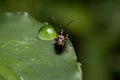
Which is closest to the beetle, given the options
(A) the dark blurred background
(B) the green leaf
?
(B) the green leaf

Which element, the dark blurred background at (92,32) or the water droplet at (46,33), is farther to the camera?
the dark blurred background at (92,32)

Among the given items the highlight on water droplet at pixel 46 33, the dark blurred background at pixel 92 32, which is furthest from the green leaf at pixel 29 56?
the dark blurred background at pixel 92 32

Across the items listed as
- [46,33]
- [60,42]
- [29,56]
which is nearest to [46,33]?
[46,33]

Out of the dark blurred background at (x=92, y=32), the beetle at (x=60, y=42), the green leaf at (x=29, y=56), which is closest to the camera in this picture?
the green leaf at (x=29, y=56)

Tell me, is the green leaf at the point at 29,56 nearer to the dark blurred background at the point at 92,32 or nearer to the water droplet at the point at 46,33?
the water droplet at the point at 46,33

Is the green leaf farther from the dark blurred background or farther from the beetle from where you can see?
the dark blurred background

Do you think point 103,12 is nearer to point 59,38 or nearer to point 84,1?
point 84,1

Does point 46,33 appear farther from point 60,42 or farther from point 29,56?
point 29,56
